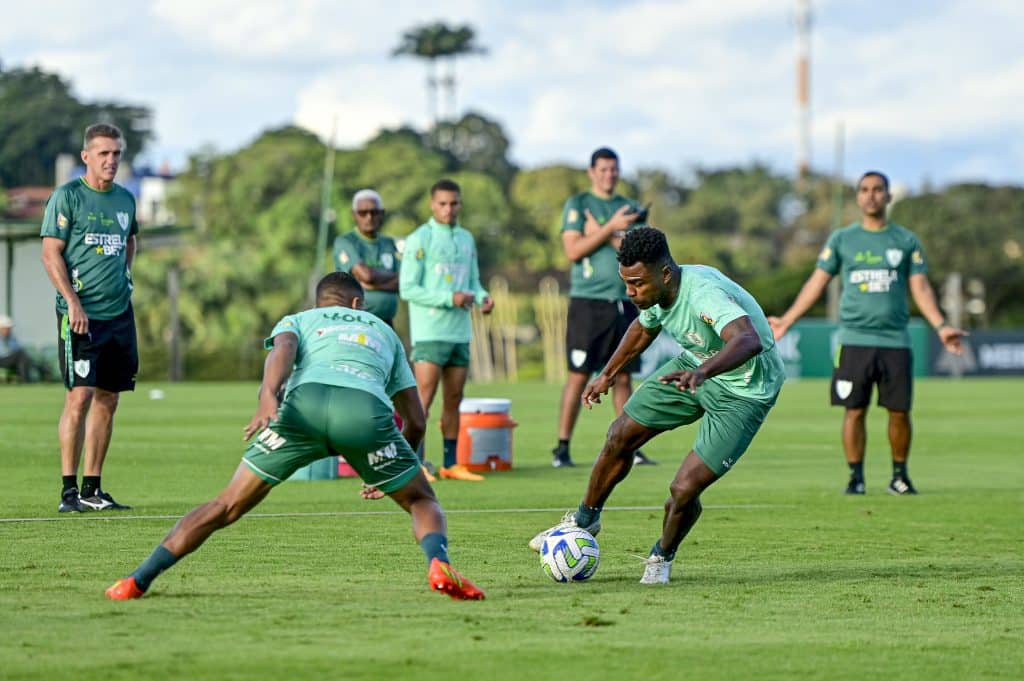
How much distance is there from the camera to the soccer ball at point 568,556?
7.80 metres

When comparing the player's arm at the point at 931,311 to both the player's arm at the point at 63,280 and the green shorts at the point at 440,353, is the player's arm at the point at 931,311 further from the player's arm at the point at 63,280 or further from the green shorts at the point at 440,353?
the player's arm at the point at 63,280

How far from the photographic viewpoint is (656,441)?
738 inches

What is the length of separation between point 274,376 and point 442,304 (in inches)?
268

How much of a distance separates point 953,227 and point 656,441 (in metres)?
56.9

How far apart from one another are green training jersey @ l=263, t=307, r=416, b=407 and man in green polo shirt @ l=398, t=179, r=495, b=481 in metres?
6.24

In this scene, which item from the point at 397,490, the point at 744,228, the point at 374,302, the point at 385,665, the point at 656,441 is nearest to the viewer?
the point at 385,665

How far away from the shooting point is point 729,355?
746 cm

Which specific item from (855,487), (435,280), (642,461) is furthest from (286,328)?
(642,461)

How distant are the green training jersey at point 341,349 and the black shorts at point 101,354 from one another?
3.82 m

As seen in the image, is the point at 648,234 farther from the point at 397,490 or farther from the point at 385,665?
the point at 385,665

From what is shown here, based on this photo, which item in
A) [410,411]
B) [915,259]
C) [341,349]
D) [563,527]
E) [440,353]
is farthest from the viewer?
[440,353]

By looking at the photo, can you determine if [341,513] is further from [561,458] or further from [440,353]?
[561,458]

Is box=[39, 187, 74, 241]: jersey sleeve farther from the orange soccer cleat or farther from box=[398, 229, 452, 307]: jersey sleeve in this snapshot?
the orange soccer cleat

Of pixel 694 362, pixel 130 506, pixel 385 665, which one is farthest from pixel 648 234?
pixel 130 506
